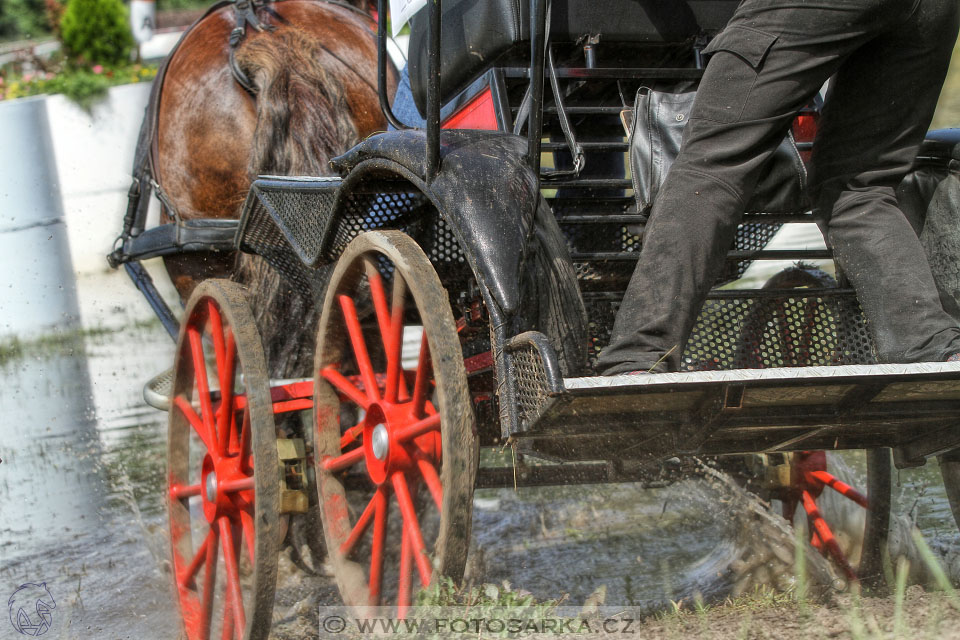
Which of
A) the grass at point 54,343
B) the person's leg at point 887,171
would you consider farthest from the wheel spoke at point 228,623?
the grass at point 54,343

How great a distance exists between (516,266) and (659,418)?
0.42 metres

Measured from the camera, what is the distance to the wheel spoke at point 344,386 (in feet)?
Answer: 8.31

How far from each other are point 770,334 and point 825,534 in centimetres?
114

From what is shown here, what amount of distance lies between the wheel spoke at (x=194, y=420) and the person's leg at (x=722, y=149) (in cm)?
150

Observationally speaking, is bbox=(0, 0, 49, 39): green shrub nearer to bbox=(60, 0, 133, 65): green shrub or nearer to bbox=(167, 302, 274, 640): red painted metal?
bbox=(60, 0, 133, 65): green shrub

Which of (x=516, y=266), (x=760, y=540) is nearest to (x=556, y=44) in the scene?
(x=516, y=266)

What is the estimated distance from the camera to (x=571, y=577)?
12.8 ft

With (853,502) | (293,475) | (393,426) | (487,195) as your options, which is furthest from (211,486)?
(853,502)

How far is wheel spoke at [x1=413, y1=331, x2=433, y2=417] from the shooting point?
7.63ft

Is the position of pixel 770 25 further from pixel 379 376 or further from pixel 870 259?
pixel 379 376

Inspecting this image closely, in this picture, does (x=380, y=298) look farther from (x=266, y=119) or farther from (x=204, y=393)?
(x=266, y=119)

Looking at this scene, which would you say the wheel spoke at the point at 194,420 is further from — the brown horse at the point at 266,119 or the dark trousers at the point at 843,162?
the dark trousers at the point at 843,162

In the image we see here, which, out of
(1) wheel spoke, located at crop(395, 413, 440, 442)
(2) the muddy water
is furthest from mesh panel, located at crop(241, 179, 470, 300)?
(2) the muddy water

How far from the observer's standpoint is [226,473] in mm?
2904
